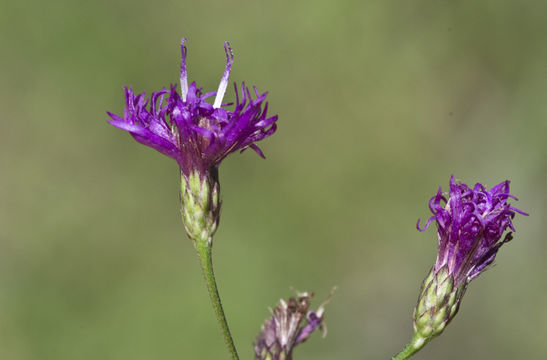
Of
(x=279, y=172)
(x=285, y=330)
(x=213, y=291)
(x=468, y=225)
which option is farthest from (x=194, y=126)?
(x=279, y=172)

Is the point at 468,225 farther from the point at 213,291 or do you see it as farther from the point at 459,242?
the point at 213,291

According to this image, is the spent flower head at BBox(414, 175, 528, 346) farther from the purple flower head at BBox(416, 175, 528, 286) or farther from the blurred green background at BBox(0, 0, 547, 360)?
the blurred green background at BBox(0, 0, 547, 360)

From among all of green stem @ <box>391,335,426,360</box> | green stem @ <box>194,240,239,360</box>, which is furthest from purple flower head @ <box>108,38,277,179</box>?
green stem @ <box>391,335,426,360</box>

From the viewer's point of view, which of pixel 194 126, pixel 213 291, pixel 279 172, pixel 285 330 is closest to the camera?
pixel 213 291

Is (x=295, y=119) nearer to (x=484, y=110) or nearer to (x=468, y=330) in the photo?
(x=484, y=110)

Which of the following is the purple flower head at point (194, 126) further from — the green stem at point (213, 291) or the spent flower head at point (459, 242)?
the spent flower head at point (459, 242)

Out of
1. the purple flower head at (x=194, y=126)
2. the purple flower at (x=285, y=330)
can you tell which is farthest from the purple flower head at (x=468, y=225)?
the purple flower head at (x=194, y=126)

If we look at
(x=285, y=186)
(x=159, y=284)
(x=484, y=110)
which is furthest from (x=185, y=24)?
(x=484, y=110)
